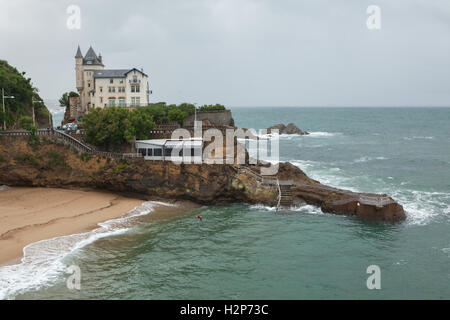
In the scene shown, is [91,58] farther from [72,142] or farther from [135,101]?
[72,142]

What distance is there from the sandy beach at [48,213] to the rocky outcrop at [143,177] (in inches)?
68.0

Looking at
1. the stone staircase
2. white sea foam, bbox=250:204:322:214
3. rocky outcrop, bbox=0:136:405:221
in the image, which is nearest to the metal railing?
rocky outcrop, bbox=0:136:405:221

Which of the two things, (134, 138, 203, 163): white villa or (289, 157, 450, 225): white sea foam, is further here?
(134, 138, 203, 163): white villa

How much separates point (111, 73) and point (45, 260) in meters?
45.7

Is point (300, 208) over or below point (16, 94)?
below

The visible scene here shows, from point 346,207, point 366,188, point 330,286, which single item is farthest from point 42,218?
point 366,188

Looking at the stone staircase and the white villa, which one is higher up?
the white villa

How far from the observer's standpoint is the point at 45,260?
1222 inches

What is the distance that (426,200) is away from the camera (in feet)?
159

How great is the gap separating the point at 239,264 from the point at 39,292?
49.5 ft

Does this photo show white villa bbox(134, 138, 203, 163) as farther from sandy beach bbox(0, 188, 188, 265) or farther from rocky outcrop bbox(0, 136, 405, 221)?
sandy beach bbox(0, 188, 188, 265)

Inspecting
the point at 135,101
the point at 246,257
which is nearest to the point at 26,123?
the point at 135,101

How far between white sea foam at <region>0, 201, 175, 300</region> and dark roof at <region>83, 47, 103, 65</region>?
44.6 metres

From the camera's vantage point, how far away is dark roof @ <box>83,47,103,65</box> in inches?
2908
